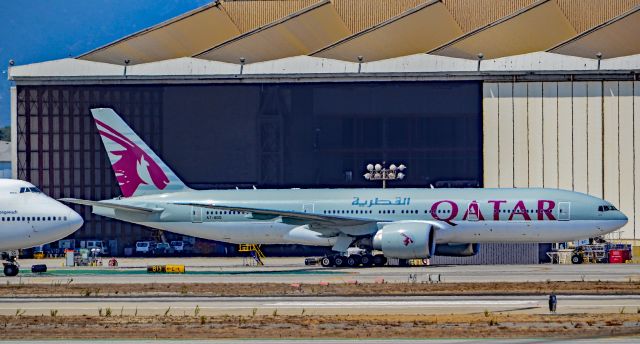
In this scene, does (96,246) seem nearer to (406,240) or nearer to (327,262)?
(327,262)

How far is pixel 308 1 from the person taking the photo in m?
99.0

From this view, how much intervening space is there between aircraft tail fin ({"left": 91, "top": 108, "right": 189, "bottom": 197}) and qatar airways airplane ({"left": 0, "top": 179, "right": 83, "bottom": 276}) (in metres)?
12.0

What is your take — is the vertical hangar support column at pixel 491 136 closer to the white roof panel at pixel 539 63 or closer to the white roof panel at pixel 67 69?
the white roof panel at pixel 539 63

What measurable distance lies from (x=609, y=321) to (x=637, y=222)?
49.1 meters

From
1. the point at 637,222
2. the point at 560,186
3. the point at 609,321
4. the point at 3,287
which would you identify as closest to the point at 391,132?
the point at 560,186

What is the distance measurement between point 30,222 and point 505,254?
25.5 meters

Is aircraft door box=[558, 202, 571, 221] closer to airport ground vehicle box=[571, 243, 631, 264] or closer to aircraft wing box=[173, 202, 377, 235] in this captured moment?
airport ground vehicle box=[571, 243, 631, 264]

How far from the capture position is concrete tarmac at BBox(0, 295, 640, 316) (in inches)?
1355

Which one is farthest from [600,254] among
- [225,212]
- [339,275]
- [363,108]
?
[363,108]

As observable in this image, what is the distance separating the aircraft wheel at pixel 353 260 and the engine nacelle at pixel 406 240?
1935 mm

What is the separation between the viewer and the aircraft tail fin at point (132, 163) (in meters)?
64.3

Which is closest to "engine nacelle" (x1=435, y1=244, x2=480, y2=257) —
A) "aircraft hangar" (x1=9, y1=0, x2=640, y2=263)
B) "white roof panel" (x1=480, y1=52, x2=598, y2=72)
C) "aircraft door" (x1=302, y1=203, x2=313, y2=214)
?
"aircraft door" (x1=302, y1=203, x2=313, y2=214)

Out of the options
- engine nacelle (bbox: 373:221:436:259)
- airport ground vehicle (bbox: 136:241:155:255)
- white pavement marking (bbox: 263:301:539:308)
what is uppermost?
engine nacelle (bbox: 373:221:436:259)

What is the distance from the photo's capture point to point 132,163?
64.7m
